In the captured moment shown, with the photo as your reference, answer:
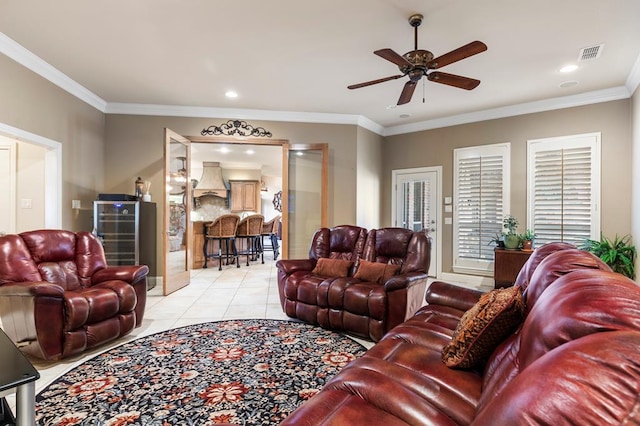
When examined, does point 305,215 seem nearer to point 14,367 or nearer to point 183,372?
point 183,372

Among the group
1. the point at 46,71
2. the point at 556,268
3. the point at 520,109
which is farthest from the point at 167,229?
the point at 520,109

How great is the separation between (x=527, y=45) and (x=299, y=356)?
374 centimetres

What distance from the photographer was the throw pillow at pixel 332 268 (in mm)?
3586

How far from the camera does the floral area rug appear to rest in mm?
1860

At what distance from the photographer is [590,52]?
3.27m

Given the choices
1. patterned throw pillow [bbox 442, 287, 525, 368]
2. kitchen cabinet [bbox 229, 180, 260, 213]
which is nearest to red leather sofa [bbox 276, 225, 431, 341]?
patterned throw pillow [bbox 442, 287, 525, 368]

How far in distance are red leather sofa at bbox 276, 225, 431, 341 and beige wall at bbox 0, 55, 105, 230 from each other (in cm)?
313

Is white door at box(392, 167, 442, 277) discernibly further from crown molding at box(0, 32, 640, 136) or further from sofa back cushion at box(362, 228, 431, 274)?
sofa back cushion at box(362, 228, 431, 274)

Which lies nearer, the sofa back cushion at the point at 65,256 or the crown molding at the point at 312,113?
the sofa back cushion at the point at 65,256

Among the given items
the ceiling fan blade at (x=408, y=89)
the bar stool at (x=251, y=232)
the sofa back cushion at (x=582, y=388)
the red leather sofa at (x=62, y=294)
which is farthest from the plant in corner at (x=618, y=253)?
the bar stool at (x=251, y=232)

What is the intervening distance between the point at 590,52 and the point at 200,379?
483cm

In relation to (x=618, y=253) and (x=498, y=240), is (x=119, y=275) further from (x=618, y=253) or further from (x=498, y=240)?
(x=618, y=253)

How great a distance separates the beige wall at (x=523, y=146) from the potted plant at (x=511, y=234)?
7.9 inches

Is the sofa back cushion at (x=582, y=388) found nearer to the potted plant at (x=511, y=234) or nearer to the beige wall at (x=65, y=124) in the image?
the potted plant at (x=511, y=234)
